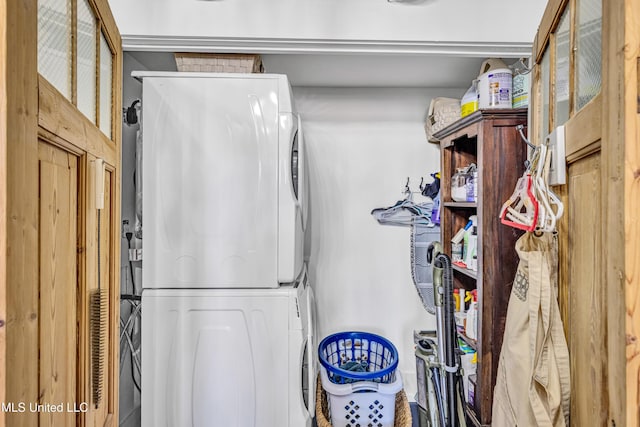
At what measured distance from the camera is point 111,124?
4.07 ft

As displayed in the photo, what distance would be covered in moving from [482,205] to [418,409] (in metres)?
1.35

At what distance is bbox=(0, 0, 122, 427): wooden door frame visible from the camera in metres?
0.54

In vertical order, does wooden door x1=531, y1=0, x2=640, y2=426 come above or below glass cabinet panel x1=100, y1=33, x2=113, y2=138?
below

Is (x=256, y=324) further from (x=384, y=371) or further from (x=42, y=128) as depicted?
(x=42, y=128)

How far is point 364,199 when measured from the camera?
95.4 inches

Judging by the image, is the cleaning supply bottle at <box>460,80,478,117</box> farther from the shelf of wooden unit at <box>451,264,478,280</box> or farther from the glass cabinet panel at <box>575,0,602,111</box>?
the glass cabinet panel at <box>575,0,602,111</box>

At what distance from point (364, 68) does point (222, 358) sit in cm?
163

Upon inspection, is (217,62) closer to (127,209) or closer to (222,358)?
(127,209)

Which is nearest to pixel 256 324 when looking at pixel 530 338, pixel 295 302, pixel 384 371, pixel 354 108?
pixel 295 302

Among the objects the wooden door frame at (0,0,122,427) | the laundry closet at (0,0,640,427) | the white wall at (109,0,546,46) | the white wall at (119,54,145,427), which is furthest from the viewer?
the white wall at (119,54,145,427)

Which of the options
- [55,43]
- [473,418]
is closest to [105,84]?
[55,43]

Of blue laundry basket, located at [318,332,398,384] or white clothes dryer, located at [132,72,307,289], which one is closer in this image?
white clothes dryer, located at [132,72,307,289]

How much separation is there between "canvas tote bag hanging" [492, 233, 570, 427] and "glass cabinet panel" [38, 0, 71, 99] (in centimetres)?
122

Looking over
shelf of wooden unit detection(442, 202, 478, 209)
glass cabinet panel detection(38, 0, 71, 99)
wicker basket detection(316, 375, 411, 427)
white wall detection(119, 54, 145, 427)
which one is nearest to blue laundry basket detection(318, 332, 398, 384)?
wicker basket detection(316, 375, 411, 427)
